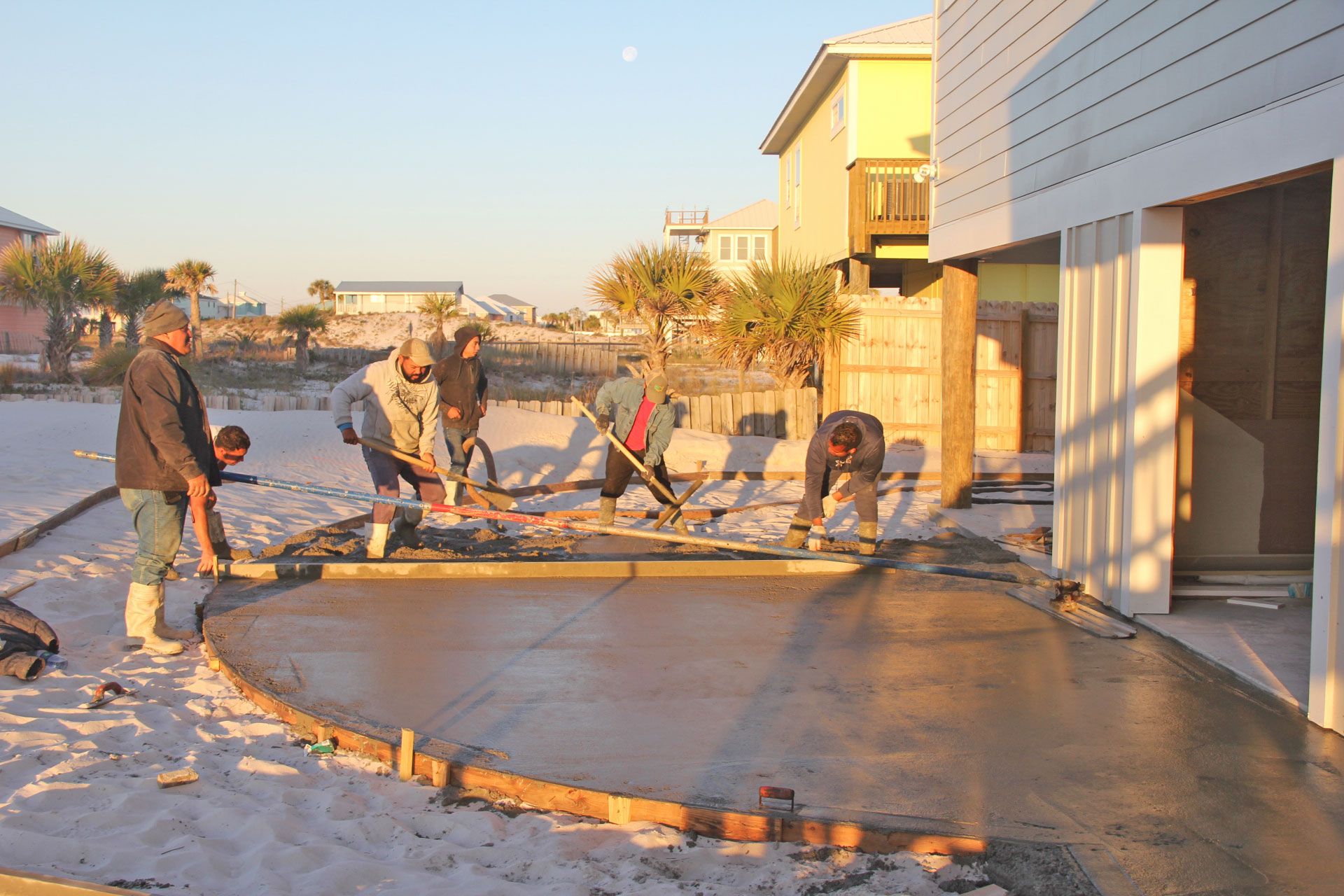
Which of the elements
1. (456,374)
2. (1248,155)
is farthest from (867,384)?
(1248,155)

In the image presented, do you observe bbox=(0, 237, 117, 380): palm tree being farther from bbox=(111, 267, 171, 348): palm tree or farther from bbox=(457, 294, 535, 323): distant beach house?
bbox=(457, 294, 535, 323): distant beach house

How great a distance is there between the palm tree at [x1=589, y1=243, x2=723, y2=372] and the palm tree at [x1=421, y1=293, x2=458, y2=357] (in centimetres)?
291

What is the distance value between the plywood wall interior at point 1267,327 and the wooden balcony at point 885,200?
40.2 ft

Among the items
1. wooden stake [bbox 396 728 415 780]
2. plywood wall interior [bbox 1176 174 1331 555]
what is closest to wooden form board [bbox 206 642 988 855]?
wooden stake [bbox 396 728 415 780]

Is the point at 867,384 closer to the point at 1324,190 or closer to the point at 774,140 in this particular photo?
the point at 1324,190

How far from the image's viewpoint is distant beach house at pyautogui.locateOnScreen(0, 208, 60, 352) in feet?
113

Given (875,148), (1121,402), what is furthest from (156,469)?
(875,148)

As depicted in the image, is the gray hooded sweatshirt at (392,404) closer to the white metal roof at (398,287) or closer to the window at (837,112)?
the window at (837,112)

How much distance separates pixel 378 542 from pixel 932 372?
11248 mm

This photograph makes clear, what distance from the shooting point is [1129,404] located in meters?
6.32

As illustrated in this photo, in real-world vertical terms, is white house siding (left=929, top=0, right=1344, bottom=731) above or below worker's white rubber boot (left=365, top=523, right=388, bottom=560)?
above

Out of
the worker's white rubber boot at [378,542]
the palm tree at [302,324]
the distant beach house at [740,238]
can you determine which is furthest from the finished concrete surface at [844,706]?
the distant beach house at [740,238]

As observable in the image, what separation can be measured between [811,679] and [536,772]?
1.72m

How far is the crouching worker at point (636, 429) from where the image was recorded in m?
9.34
